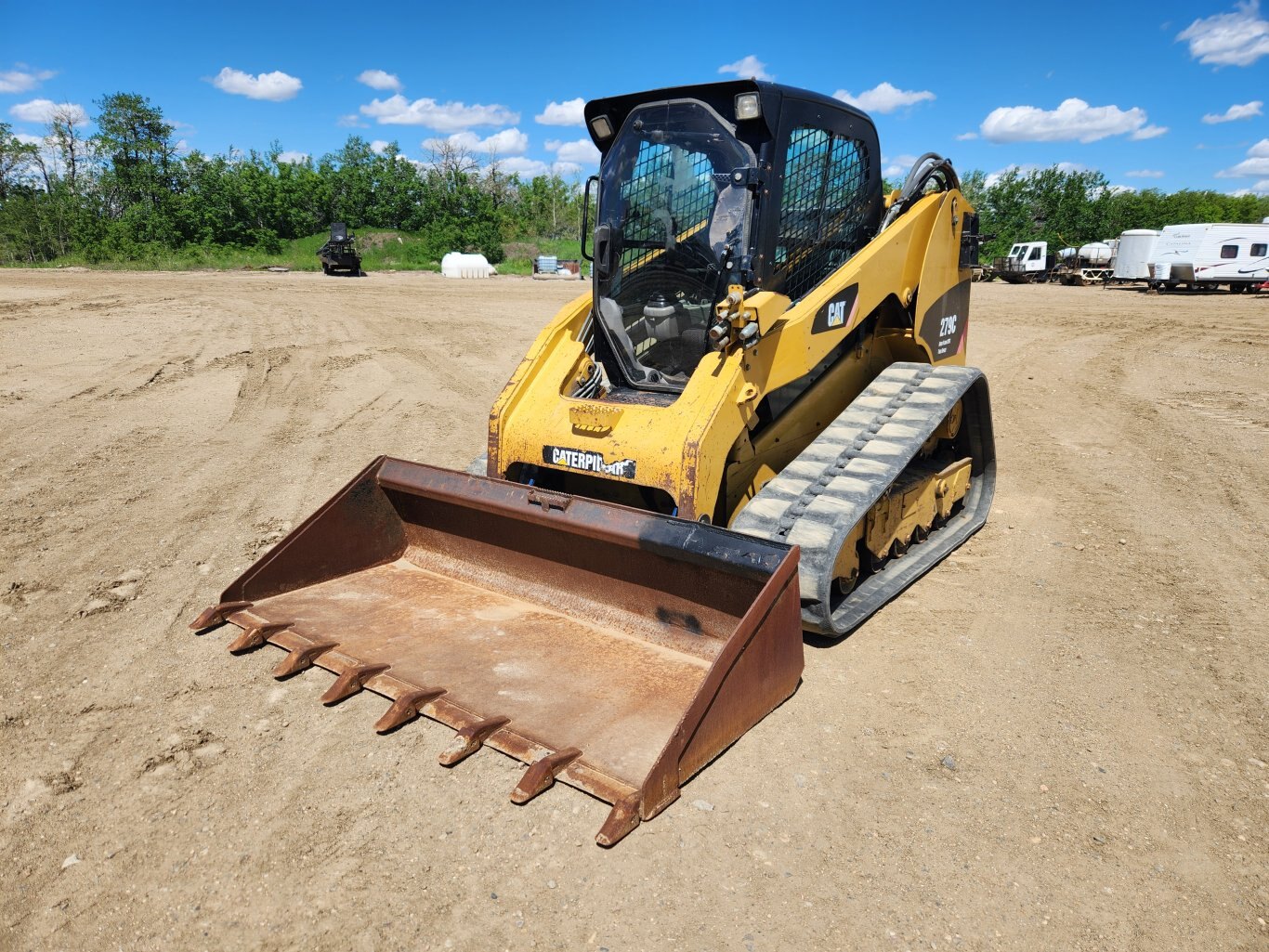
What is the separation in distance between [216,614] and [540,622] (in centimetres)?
149

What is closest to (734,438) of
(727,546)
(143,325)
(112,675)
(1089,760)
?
(727,546)

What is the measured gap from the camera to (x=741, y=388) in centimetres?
380

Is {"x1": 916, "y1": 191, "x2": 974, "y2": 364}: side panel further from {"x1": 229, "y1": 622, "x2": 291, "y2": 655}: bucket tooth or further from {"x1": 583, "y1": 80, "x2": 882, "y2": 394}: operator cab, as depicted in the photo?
{"x1": 229, "y1": 622, "x2": 291, "y2": 655}: bucket tooth

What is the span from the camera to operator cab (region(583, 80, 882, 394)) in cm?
402

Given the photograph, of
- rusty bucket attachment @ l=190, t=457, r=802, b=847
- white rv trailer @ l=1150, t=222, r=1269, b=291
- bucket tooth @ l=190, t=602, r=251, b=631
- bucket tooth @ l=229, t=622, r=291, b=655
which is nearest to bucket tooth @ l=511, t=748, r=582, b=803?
rusty bucket attachment @ l=190, t=457, r=802, b=847

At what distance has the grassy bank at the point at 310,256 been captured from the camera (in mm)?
34094

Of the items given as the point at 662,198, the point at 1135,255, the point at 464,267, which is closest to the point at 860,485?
the point at 662,198

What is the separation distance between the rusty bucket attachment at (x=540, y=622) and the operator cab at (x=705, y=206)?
42.8 inches

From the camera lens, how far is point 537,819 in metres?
2.73

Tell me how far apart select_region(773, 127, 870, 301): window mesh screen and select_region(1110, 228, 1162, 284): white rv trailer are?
2707 cm

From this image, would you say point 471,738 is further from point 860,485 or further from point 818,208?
point 818,208

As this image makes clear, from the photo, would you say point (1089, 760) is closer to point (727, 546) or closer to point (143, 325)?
point (727, 546)

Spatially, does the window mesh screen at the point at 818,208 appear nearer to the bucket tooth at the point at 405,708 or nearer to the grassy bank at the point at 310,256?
the bucket tooth at the point at 405,708

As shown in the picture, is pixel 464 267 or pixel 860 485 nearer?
pixel 860 485
